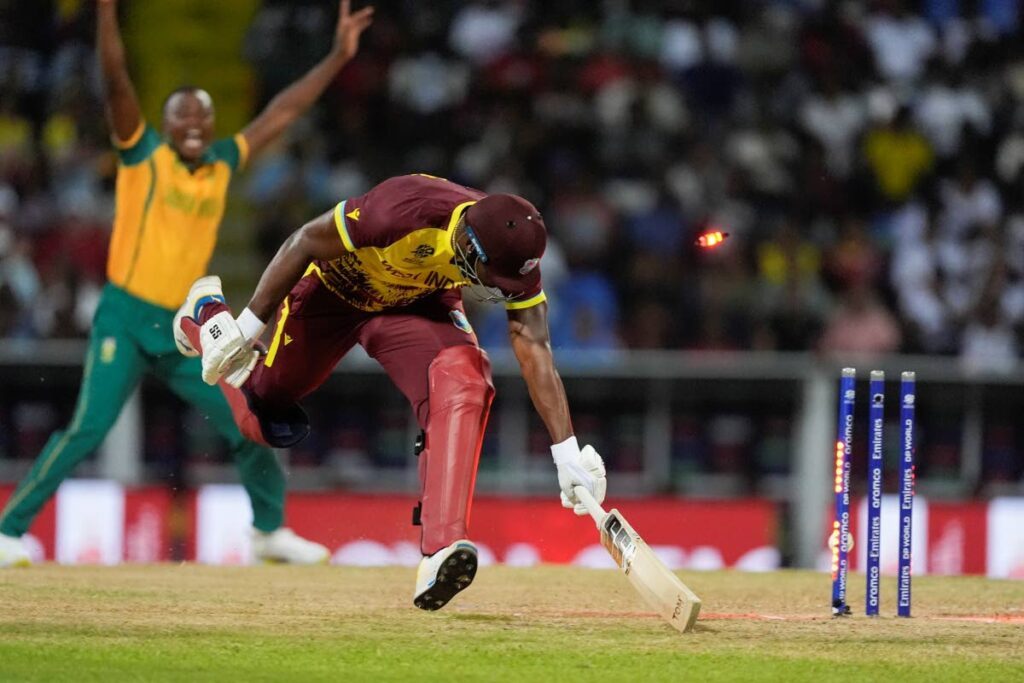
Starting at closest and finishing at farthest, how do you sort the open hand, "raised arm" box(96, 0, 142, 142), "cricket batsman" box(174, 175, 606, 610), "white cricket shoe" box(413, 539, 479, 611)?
1. "white cricket shoe" box(413, 539, 479, 611)
2. "cricket batsman" box(174, 175, 606, 610)
3. "raised arm" box(96, 0, 142, 142)
4. the open hand

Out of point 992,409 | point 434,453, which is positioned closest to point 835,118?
point 992,409

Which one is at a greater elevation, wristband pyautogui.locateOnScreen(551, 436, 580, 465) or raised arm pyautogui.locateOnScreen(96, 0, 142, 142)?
raised arm pyautogui.locateOnScreen(96, 0, 142, 142)

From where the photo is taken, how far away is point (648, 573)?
7.19 meters

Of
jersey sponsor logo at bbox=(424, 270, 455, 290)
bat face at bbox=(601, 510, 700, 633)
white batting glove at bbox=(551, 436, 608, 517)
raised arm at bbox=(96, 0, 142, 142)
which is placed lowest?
bat face at bbox=(601, 510, 700, 633)

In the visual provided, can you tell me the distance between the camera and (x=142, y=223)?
9.98 m

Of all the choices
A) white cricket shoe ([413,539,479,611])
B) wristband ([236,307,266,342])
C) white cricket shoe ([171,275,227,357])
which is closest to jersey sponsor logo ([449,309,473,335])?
wristband ([236,307,266,342])

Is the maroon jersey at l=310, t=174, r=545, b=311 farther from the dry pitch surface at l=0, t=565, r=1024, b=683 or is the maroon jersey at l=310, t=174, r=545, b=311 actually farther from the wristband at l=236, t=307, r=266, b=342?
the dry pitch surface at l=0, t=565, r=1024, b=683

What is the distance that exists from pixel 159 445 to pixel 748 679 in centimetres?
798

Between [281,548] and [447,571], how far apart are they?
3402mm

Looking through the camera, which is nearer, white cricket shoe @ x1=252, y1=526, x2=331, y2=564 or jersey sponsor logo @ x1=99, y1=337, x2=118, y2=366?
jersey sponsor logo @ x1=99, y1=337, x2=118, y2=366

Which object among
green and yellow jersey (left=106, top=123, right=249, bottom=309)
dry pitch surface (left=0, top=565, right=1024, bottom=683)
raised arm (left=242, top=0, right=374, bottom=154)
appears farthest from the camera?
raised arm (left=242, top=0, right=374, bottom=154)

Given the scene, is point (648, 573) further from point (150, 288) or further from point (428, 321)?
point (150, 288)

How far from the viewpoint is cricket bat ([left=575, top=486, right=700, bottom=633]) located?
709 cm

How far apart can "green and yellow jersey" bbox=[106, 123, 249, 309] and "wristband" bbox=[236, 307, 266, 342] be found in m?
2.23
